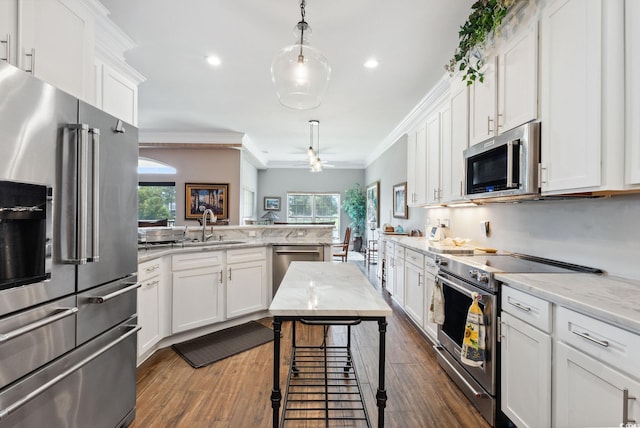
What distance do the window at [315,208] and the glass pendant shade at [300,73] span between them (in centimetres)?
785

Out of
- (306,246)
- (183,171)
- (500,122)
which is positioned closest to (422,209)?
(306,246)

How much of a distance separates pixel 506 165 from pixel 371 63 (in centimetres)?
173

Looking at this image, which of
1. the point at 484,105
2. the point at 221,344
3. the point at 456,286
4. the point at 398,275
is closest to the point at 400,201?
the point at 398,275

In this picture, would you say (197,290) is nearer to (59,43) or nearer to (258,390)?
(258,390)

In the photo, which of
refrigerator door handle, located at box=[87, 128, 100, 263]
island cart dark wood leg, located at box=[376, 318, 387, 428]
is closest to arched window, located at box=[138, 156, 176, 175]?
refrigerator door handle, located at box=[87, 128, 100, 263]

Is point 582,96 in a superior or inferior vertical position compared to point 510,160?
superior

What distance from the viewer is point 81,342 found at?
4.66ft

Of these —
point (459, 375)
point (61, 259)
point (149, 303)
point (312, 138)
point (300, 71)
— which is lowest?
point (459, 375)

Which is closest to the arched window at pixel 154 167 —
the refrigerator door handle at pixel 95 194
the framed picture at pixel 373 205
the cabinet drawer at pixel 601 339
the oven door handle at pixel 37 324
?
the framed picture at pixel 373 205

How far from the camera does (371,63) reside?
302cm

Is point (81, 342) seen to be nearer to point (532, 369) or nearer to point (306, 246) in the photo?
point (532, 369)

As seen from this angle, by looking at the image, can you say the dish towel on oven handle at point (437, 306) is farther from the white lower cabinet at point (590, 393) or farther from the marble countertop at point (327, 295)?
the white lower cabinet at point (590, 393)

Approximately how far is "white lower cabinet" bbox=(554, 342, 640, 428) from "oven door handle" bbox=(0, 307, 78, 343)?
85.0 inches

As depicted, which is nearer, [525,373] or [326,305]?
[326,305]
